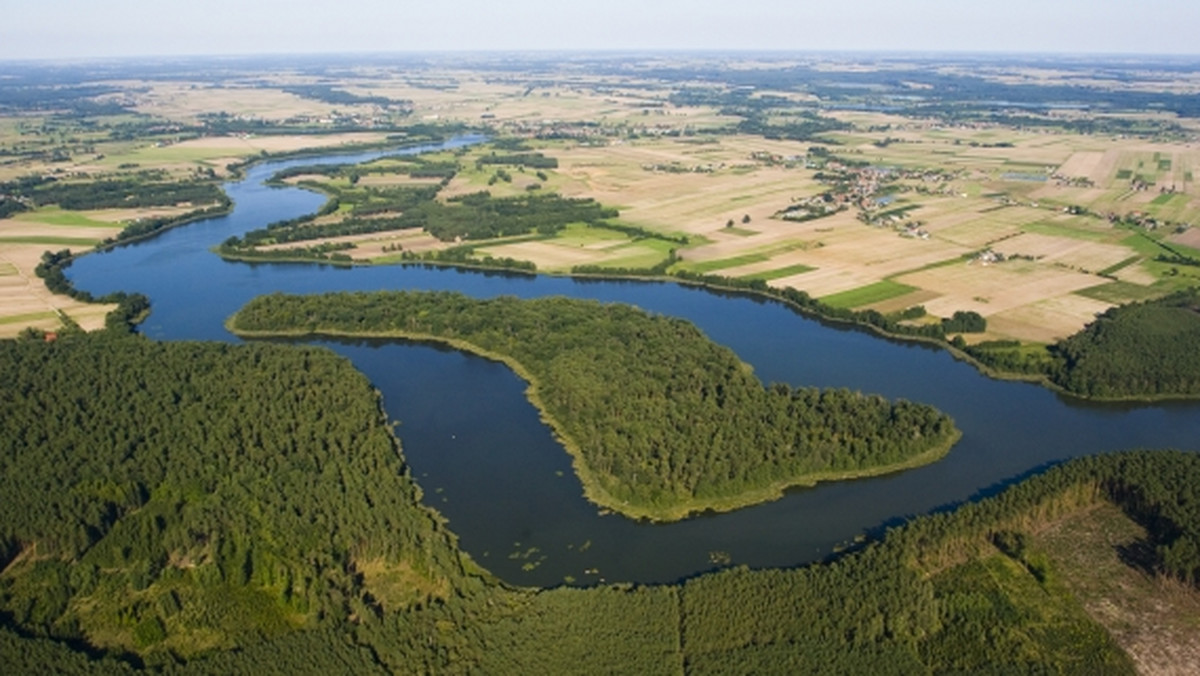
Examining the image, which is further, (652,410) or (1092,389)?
(1092,389)

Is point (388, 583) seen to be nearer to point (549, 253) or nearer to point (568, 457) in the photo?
point (568, 457)

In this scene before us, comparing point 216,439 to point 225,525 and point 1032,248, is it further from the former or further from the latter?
point 1032,248

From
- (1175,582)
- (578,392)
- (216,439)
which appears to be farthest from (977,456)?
(216,439)

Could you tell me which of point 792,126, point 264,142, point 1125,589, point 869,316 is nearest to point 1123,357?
point 869,316

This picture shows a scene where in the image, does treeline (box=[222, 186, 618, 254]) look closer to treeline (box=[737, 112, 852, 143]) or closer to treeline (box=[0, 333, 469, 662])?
treeline (box=[0, 333, 469, 662])

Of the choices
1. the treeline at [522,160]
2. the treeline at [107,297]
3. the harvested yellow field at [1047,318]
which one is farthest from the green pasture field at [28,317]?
the treeline at [522,160]
